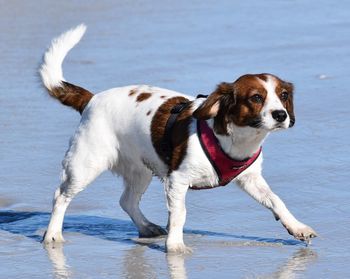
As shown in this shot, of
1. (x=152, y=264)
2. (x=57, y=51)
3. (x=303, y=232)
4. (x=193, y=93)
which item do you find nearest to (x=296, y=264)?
(x=303, y=232)

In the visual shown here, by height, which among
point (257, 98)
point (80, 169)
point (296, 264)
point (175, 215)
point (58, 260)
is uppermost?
point (257, 98)

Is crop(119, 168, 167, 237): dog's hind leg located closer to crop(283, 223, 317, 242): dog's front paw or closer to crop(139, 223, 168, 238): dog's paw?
crop(139, 223, 168, 238): dog's paw

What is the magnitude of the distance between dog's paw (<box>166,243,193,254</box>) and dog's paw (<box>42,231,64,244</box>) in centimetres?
71

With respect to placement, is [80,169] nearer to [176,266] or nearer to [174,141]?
[174,141]

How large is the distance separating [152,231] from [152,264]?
0.77m

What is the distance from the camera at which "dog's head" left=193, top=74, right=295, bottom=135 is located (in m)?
5.94

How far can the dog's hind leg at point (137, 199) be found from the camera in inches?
265

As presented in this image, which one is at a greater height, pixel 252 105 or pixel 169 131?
pixel 252 105

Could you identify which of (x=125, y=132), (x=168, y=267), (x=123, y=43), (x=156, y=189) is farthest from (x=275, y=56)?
(x=168, y=267)

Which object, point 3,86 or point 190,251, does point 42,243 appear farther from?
point 3,86

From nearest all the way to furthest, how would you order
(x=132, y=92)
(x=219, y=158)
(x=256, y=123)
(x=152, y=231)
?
(x=256, y=123), (x=219, y=158), (x=152, y=231), (x=132, y=92)

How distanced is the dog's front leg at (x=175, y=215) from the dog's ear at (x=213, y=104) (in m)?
0.40

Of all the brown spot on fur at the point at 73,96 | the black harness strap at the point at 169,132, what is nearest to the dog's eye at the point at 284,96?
the black harness strap at the point at 169,132

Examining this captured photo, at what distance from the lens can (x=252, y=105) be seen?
6051 millimetres
